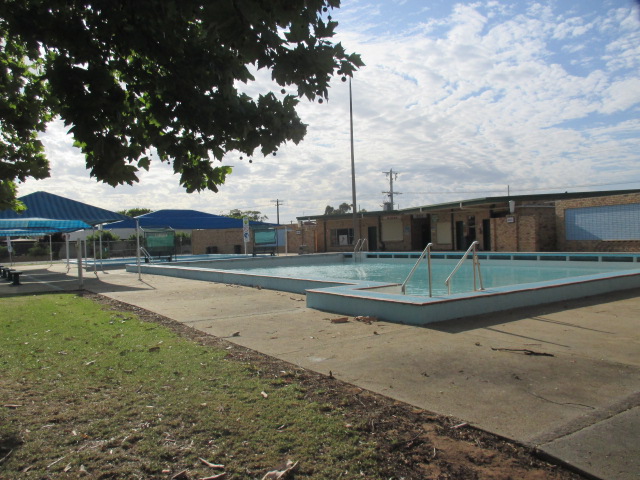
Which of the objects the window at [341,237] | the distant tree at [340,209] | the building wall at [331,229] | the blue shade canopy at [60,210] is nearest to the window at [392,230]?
the building wall at [331,229]

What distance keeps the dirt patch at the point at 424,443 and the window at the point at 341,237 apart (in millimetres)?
31636

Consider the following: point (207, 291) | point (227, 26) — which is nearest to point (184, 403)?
point (227, 26)

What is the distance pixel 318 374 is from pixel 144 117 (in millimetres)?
2935

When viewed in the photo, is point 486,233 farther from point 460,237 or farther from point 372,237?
point 372,237

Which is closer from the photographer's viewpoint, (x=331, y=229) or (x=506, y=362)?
(x=506, y=362)

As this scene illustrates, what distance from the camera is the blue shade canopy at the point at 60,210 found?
1717 cm

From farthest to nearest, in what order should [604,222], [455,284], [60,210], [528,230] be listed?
[528,230]
[604,222]
[60,210]
[455,284]

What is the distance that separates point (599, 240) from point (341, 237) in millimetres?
18134

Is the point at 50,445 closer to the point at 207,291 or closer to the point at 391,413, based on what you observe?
the point at 391,413

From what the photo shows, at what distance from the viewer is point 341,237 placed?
3650 centimetres

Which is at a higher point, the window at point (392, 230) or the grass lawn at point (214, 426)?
the window at point (392, 230)

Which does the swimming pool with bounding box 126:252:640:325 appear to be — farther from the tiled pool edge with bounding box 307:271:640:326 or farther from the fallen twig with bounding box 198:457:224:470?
the fallen twig with bounding box 198:457:224:470

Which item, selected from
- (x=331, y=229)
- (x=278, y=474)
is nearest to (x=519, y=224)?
(x=331, y=229)

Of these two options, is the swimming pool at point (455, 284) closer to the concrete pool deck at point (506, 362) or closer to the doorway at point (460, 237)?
the concrete pool deck at point (506, 362)
